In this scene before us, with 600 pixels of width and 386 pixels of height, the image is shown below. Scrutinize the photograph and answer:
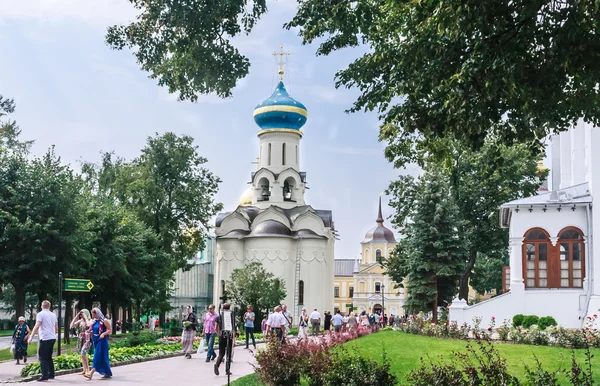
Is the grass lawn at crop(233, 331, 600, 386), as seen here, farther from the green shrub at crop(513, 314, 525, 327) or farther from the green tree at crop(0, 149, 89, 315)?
the green tree at crop(0, 149, 89, 315)

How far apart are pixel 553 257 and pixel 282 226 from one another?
24291 mm

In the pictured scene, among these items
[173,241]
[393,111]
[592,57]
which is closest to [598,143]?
[393,111]

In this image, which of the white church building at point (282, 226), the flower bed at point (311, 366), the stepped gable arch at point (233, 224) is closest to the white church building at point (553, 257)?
the flower bed at point (311, 366)

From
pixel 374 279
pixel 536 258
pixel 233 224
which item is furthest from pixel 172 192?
pixel 374 279

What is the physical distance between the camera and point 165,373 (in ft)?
54.2

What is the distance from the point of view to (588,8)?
923 centimetres

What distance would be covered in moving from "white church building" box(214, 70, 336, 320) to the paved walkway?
29058mm

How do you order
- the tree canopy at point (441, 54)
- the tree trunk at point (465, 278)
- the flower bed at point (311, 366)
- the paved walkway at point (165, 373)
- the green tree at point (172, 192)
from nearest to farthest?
the tree canopy at point (441, 54) → the flower bed at point (311, 366) → the paved walkway at point (165, 373) → the tree trunk at point (465, 278) → the green tree at point (172, 192)

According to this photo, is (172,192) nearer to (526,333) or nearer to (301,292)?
(301,292)

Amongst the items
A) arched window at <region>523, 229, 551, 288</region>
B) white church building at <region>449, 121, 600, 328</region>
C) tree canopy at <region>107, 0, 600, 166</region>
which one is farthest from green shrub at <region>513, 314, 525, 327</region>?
tree canopy at <region>107, 0, 600, 166</region>

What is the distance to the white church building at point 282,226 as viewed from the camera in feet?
163

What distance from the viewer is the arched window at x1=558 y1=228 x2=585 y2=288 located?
28.9m

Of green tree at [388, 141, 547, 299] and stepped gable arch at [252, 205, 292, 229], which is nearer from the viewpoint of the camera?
green tree at [388, 141, 547, 299]

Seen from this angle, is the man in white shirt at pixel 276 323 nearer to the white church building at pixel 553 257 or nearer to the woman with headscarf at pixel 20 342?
the woman with headscarf at pixel 20 342
